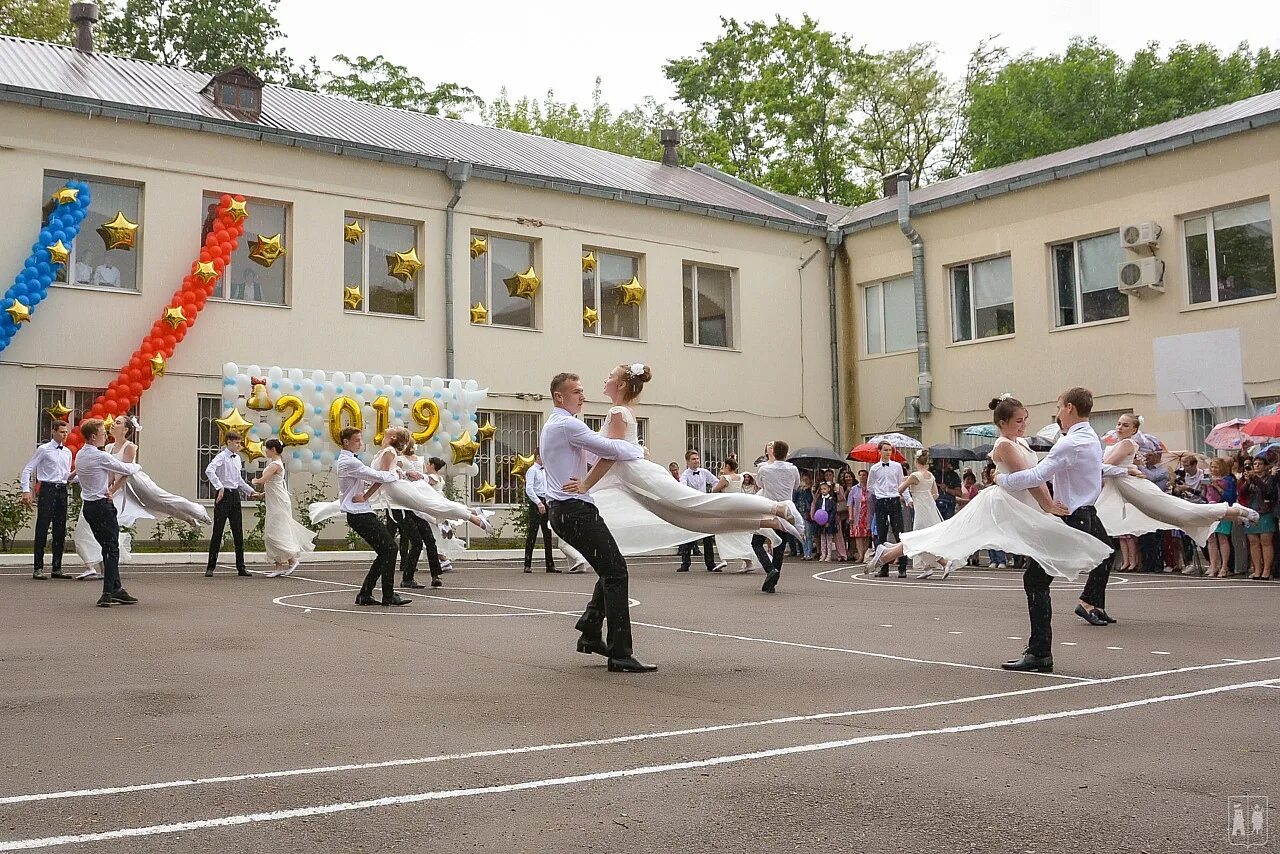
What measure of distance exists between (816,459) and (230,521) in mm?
13764

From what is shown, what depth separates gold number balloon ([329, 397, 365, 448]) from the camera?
2333cm

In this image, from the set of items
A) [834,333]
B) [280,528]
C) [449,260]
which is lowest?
[280,528]

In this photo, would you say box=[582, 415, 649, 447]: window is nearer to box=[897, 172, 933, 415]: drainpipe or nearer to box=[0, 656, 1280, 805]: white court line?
box=[897, 172, 933, 415]: drainpipe

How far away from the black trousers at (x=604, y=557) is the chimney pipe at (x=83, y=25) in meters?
24.9

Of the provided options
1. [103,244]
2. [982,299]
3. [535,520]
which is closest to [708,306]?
[982,299]

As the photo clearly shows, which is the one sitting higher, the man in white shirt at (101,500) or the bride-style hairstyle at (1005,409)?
the bride-style hairstyle at (1005,409)

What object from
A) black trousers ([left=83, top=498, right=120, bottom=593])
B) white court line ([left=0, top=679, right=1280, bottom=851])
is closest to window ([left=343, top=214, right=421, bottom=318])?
black trousers ([left=83, top=498, right=120, bottom=593])

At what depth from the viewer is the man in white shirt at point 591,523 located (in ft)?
28.9

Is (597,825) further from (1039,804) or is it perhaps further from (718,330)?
(718,330)

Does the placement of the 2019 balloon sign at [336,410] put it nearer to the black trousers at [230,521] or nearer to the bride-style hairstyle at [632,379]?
the black trousers at [230,521]

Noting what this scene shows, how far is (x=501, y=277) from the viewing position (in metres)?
28.6

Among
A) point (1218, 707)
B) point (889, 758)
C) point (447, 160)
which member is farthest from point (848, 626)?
point (447, 160)
